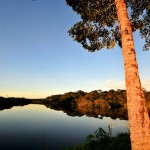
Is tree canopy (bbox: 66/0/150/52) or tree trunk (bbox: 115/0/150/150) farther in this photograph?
tree canopy (bbox: 66/0/150/52)

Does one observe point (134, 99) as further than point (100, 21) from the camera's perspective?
No

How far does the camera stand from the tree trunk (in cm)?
689

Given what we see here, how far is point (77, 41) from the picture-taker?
16547 mm

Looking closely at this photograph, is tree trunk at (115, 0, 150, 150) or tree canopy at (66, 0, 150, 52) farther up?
tree canopy at (66, 0, 150, 52)

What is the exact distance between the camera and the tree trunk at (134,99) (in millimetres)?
6895

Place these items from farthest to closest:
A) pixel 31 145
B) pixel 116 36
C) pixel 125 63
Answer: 1. pixel 31 145
2. pixel 116 36
3. pixel 125 63

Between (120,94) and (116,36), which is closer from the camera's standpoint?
(116,36)

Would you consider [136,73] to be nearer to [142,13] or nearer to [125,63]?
[125,63]

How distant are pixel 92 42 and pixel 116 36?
1693 millimetres

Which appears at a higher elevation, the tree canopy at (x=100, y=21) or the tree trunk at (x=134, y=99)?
the tree canopy at (x=100, y=21)

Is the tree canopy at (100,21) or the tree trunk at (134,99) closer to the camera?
the tree trunk at (134,99)

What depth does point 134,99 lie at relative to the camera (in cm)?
738

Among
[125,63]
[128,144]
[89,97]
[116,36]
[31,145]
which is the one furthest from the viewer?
[89,97]

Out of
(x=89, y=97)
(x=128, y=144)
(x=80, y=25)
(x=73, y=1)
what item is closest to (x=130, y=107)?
(x=128, y=144)
